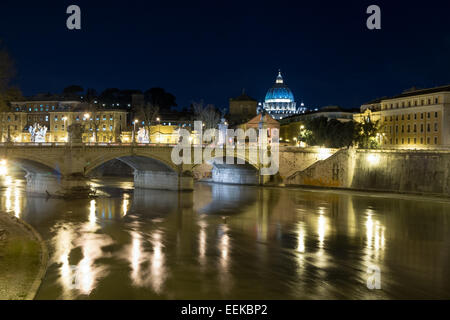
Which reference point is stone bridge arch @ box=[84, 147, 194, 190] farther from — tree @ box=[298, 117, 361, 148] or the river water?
tree @ box=[298, 117, 361, 148]

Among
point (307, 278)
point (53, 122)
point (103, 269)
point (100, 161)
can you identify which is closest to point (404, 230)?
point (307, 278)

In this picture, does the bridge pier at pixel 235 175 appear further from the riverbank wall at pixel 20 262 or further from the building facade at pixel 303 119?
the riverbank wall at pixel 20 262

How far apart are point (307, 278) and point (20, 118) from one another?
90352 mm

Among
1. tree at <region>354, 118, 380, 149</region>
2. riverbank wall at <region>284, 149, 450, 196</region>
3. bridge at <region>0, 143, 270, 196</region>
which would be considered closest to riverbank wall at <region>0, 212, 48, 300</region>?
bridge at <region>0, 143, 270, 196</region>

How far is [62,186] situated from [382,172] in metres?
34.9

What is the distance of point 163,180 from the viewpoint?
179 ft

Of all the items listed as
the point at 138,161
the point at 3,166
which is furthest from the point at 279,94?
the point at 3,166

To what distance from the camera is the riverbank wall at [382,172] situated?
49.1 meters

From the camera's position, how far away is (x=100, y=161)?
46.4 meters

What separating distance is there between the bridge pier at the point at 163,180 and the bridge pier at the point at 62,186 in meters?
10.7

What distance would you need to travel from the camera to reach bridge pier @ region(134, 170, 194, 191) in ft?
172

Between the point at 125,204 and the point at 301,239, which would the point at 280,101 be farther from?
the point at 301,239

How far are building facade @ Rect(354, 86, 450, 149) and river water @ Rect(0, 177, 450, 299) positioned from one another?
23.1 metres
